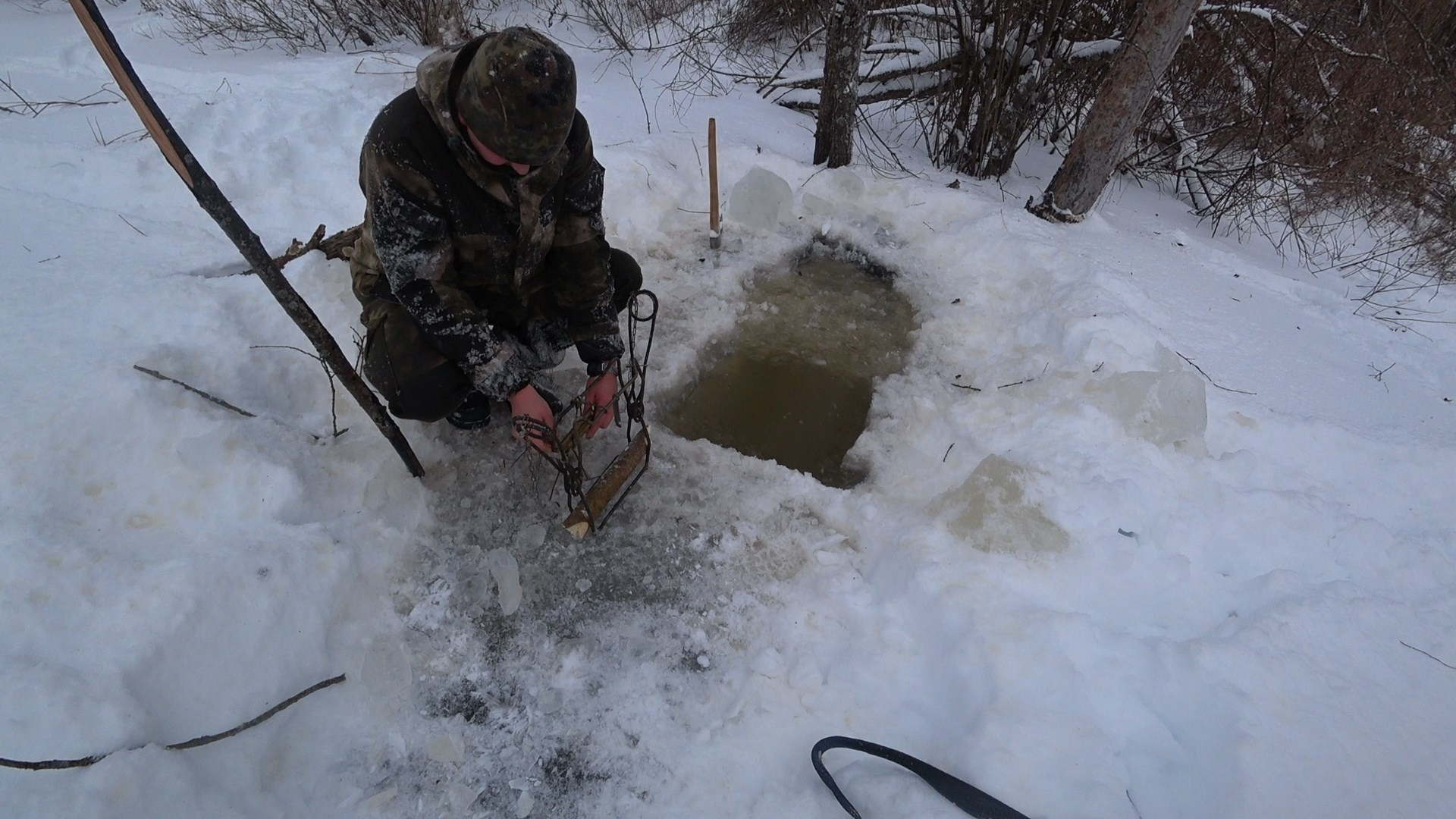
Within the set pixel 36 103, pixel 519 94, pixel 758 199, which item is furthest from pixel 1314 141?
pixel 36 103

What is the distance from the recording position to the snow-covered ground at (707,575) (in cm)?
154

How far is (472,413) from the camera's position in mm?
2289

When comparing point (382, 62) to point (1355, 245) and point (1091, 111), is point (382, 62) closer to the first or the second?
point (1091, 111)

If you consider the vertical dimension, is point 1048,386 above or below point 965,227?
below

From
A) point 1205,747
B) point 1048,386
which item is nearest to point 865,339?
point 1048,386

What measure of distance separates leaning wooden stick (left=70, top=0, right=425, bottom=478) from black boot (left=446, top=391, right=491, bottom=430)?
0.71 ft

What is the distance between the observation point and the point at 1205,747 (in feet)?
5.23

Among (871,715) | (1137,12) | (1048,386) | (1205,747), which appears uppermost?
(1137,12)

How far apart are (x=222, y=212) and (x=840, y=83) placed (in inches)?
128

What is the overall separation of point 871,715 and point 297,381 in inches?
86.8

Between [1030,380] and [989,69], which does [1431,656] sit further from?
[989,69]

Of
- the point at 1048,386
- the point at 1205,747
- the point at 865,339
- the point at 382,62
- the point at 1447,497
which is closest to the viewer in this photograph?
the point at 1205,747

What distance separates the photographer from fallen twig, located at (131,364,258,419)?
2.01 m

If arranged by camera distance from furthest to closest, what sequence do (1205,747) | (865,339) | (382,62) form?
1. (382,62)
2. (865,339)
3. (1205,747)
